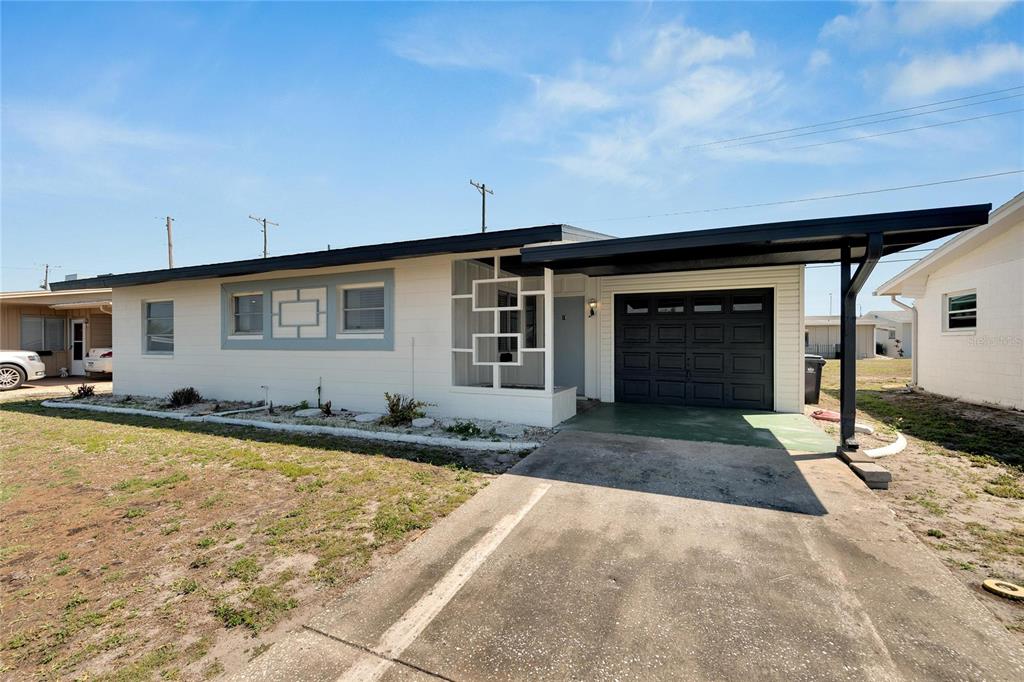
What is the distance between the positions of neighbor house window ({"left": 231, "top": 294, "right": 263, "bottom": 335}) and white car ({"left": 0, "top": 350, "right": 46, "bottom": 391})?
856cm

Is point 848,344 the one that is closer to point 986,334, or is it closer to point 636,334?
point 636,334

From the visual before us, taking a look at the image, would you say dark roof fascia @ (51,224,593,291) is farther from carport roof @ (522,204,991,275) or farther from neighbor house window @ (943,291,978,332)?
neighbor house window @ (943,291,978,332)

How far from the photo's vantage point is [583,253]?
19.6 feet

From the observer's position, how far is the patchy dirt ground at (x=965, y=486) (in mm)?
2840

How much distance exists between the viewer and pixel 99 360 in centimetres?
1406

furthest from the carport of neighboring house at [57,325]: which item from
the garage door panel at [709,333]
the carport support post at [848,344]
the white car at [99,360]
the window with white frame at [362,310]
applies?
the carport support post at [848,344]

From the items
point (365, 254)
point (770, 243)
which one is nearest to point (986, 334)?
point (770, 243)

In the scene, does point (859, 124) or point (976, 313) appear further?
point (859, 124)

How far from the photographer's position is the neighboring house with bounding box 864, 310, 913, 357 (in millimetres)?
30281

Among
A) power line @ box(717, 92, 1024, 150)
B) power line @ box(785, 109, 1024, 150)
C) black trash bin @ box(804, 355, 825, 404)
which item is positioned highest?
power line @ box(717, 92, 1024, 150)

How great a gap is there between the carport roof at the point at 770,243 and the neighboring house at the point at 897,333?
2904 cm

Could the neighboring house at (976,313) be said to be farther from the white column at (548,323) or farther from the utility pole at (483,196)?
the utility pole at (483,196)

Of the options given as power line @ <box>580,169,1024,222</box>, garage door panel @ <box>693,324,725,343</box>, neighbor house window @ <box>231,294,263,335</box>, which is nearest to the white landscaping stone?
garage door panel @ <box>693,324,725,343</box>

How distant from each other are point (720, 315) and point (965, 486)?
15.4ft
